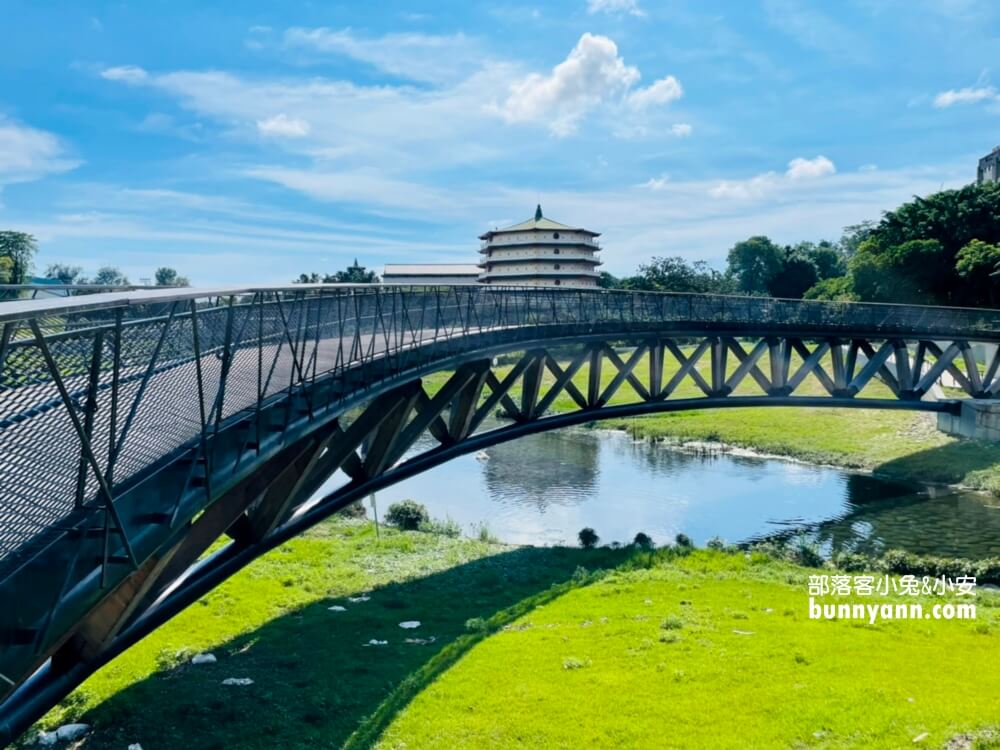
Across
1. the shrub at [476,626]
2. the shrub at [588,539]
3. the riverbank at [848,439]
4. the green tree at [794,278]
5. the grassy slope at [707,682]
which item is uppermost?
the green tree at [794,278]

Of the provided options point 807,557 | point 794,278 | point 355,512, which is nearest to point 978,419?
point 807,557

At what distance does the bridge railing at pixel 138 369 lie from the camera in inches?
213

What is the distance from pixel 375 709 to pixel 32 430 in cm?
728

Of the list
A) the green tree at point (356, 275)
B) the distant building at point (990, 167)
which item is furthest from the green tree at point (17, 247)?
the distant building at point (990, 167)

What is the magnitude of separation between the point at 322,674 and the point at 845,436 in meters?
33.9

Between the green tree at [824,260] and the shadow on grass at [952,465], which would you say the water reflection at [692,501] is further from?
the green tree at [824,260]

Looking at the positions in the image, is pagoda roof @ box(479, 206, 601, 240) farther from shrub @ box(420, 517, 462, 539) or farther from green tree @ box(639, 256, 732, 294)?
shrub @ box(420, 517, 462, 539)

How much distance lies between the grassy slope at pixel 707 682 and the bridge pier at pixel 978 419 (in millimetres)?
21730

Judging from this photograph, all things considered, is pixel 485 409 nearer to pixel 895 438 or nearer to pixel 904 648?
pixel 904 648

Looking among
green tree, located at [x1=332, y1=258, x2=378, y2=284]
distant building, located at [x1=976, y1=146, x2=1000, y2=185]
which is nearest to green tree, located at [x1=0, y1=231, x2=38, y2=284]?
green tree, located at [x1=332, y1=258, x2=378, y2=284]

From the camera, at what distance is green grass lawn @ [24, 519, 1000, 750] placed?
33.3 ft

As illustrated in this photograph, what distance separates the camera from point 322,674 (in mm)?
12414

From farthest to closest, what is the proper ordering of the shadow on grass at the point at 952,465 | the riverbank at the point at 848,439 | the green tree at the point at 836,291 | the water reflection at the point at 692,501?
the green tree at the point at 836,291 → the riverbank at the point at 848,439 → the shadow on grass at the point at 952,465 → the water reflection at the point at 692,501

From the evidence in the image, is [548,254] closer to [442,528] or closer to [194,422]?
[442,528]
